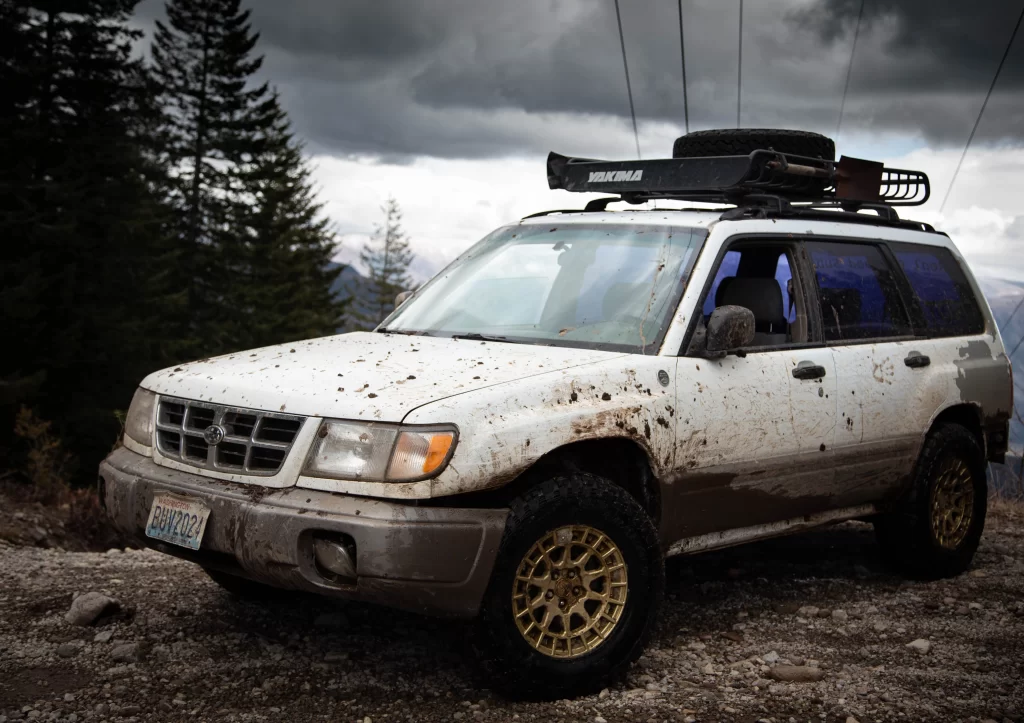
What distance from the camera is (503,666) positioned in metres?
3.77

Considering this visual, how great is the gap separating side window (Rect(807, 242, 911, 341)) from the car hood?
154cm

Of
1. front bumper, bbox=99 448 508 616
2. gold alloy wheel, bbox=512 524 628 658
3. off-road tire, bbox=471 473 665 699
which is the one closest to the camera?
front bumper, bbox=99 448 508 616

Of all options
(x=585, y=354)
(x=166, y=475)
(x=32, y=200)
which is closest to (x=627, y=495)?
(x=585, y=354)

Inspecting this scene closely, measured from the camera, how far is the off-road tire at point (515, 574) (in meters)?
3.72

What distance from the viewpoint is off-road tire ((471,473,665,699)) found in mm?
3725

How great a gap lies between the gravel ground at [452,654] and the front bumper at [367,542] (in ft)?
1.12

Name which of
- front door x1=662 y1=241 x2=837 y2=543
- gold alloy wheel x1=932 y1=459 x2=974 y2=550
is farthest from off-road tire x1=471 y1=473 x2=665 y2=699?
gold alloy wheel x1=932 y1=459 x2=974 y2=550

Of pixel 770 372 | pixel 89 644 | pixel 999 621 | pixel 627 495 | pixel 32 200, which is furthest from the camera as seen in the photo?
pixel 32 200

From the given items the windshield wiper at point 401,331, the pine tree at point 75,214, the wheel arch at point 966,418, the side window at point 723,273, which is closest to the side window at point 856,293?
the side window at point 723,273

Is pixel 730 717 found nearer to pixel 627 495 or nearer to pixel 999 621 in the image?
pixel 627 495

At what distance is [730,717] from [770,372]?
5.25 feet

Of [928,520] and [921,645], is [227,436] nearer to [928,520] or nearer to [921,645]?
[921,645]

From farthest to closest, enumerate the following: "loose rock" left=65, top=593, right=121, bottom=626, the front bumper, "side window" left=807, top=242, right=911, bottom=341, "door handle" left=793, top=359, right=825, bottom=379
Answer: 1. "side window" left=807, top=242, right=911, bottom=341
2. "door handle" left=793, top=359, right=825, bottom=379
3. "loose rock" left=65, top=593, right=121, bottom=626
4. the front bumper

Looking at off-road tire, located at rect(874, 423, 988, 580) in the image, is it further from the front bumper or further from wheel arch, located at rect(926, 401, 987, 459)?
the front bumper
